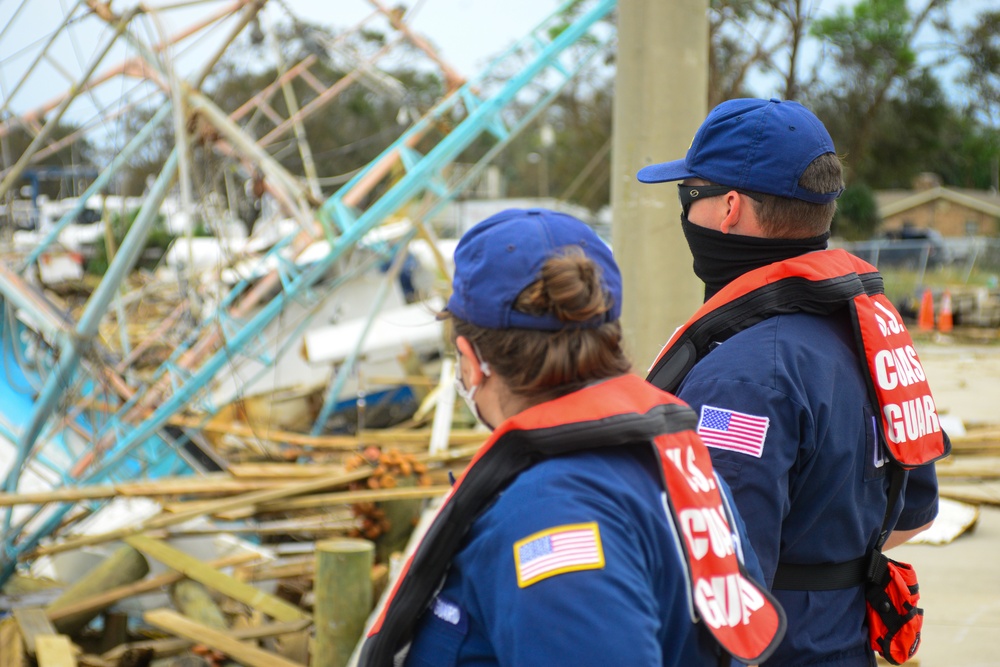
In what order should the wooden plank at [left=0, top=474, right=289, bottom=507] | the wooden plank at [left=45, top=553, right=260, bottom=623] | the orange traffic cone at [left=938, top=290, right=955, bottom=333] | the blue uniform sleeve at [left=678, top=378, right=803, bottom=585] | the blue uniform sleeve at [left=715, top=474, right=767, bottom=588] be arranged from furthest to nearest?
the orange traffic cone at [left=938, top=290, right=955, bottom=333] → the wooden plank at [left=0, top=474, right=289, bottom=507] → the wooden plank at [left=45, top=553, right=260, bottom=623] → the blue uniform sleeve at [left=678, top=378, right=803, bottom=585] → the blue uniform sleeve at [left=715, top=474, right=767, bottom=588]

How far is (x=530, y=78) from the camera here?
8.57m

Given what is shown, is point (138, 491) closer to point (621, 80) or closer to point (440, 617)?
point (621, 80)

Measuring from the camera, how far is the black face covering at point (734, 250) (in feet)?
7.43

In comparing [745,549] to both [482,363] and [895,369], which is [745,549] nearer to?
[482,363]

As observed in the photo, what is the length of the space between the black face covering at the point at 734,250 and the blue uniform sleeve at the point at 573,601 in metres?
1.00

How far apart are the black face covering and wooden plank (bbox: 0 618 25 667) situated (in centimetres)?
490

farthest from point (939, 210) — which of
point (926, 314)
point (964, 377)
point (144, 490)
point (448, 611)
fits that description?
point (448, 611)

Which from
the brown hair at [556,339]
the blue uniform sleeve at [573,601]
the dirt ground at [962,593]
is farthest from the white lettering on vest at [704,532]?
the dirt ground at [962,593]

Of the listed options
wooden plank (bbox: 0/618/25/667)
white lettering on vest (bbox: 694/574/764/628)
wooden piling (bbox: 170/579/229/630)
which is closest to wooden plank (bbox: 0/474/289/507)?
wooden piling (bbox: 170/579/229/630)

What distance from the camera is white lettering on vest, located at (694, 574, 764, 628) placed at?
5.05 feet

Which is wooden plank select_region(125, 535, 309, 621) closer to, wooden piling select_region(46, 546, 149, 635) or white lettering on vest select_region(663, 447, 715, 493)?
wooden piling select_region(46, 546, 149, 635)

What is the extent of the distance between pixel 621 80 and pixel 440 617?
375cm

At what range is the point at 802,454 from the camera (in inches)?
81.8

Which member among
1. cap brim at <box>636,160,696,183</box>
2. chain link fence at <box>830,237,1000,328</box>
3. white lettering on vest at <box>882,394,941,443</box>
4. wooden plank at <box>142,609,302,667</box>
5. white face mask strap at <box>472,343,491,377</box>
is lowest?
chain link fence at <box>830,237,1000,328</box>
